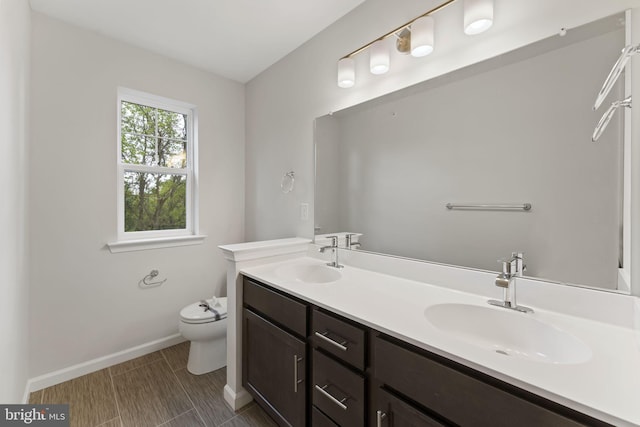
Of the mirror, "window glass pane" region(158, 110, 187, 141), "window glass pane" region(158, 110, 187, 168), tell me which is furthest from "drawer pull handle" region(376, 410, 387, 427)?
"window glass pane" region(158, 110, 187, 141)

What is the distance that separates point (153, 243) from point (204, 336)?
91cm

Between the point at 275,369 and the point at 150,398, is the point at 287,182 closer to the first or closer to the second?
the point at 275,369

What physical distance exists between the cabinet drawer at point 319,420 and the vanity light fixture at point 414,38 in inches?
68.4

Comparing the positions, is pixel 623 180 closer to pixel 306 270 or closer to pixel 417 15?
pixel 417 15

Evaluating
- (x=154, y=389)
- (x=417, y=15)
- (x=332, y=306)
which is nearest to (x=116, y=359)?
(x=154, y=389)

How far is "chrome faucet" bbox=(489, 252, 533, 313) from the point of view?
1017mm

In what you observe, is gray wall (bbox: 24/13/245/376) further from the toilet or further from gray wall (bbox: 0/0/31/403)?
the toilet

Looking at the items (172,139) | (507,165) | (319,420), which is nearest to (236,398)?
(319,420)

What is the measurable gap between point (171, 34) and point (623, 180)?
2.73 meters

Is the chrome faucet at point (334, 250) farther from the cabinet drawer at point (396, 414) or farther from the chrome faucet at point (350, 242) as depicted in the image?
the cabinet drawer at point (396, 414)

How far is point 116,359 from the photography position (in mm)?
2131

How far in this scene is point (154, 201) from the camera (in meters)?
2.42

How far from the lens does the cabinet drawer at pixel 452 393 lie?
0.63 meters

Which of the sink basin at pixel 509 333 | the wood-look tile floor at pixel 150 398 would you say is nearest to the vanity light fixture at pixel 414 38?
the sink basin at pixel 509 333
